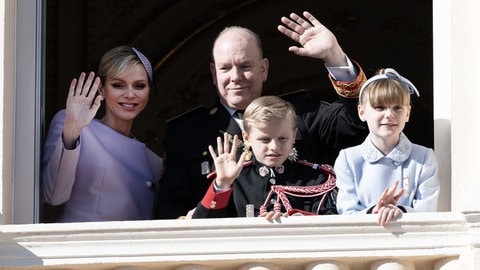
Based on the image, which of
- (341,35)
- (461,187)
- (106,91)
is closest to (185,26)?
(341,35)

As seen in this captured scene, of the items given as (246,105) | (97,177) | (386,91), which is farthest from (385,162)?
(97,177)

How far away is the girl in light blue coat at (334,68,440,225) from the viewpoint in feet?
26.9

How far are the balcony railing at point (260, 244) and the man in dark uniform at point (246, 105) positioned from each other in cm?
45

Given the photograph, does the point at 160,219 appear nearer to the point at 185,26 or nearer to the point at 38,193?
the point at 38,193

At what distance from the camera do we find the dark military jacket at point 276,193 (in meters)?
8.28

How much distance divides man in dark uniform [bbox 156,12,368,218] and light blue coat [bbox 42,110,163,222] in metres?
0.17

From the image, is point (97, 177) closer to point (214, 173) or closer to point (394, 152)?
point (214, 173)

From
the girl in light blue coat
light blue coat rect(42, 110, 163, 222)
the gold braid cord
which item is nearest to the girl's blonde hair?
the girl in light blue coat

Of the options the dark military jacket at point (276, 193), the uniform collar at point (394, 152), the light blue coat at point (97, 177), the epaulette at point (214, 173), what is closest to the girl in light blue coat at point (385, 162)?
the uniform collar at point (394, 152)

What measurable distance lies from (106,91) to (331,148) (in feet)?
3.07

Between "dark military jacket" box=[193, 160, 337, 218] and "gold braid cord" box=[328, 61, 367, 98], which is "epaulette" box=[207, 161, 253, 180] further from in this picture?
"gold braid cord" box=[328, 61, 367, 98]

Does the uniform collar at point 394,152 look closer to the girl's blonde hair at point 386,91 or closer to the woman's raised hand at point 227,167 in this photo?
the girl's blonde hair at point 386,91

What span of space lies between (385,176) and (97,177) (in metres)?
1.20

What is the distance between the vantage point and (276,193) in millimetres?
8336
